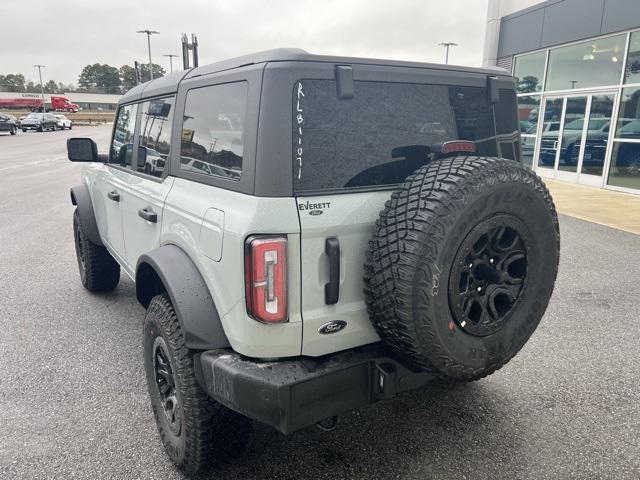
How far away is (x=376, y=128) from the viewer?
2180mm

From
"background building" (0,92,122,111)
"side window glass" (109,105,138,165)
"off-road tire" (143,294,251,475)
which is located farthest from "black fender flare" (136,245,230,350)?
"background building" (0,92,122,111)

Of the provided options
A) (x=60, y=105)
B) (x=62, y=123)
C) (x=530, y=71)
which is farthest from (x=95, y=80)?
(x=530, y=71)

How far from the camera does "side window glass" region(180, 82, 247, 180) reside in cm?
210

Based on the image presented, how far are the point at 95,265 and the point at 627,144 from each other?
11.8 m


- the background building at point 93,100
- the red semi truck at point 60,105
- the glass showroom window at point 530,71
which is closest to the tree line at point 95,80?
the background building at point 93,100

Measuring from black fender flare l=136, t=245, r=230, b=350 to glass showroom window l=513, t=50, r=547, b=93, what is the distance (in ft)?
48.7

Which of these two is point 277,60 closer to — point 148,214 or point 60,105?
point 148,214

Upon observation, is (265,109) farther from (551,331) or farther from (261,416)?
(551,331)

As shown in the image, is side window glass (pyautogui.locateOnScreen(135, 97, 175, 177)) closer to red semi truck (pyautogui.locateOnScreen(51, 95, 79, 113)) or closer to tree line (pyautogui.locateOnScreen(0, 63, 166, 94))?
red semi truck (pyautogui.locateOnScreen(51, 95, 79, 113))

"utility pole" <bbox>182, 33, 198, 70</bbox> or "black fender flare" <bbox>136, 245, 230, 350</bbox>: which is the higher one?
"utility pole" <bbox>182, 33, 198, 70</bbox>

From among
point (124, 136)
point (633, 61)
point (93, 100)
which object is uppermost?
point (93, 100)

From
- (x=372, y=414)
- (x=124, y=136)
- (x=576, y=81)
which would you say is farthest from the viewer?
(x=576, y=81)

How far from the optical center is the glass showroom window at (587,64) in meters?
11.7

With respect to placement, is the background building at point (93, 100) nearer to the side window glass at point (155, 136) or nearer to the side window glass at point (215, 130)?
the side window glass at point (155, 136)
